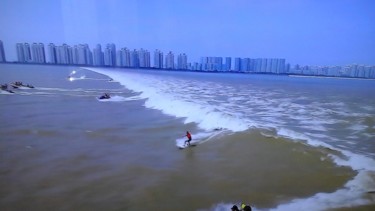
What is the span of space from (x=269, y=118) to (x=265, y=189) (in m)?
8.55

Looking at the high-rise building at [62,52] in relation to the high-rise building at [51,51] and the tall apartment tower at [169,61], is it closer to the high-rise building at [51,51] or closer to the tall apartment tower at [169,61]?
the high-rise building at [51,51]

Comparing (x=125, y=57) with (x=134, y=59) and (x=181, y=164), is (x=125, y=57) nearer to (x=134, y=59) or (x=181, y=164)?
(x=134, y=59)

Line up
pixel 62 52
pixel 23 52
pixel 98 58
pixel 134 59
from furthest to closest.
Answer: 1. pixel 134 59
2. pixel 98 58
3. pixel 62 52
4. pixel 23 52

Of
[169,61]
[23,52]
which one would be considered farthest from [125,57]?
[23,52]

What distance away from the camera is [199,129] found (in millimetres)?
11430

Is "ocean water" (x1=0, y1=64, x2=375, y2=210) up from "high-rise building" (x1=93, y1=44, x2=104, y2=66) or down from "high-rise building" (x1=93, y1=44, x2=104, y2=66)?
down

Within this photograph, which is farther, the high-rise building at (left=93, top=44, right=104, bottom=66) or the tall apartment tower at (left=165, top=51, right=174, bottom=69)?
the tall apartment tower at (left=165, top=51, right=174, bottom=69)

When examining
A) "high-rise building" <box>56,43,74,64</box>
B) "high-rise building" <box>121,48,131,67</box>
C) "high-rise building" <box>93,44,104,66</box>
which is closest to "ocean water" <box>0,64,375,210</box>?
"high-rise building" <box>56,43,74,64</box>

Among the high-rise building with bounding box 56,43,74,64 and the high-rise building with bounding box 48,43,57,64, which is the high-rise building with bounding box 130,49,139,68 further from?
the high-rise building with bounding box 48,43,57,64

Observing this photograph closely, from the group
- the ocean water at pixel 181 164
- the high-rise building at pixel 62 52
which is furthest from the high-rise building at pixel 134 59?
the ocean water at pixel 181 164

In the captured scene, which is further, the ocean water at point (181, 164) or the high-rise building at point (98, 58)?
the high-rise building at point (98, 58)

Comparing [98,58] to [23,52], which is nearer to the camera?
[23,52]

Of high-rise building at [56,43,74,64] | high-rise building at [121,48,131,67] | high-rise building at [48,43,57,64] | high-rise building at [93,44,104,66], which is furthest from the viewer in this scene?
high-rise building at [121,48,131,67]

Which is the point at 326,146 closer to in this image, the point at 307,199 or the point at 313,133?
the point at 313,133
